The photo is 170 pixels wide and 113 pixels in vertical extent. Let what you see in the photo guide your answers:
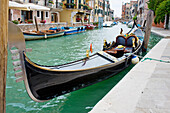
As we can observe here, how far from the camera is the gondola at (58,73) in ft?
9.34

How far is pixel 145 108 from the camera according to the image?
9.20ft

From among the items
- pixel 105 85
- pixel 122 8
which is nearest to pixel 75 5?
pixel 105 85

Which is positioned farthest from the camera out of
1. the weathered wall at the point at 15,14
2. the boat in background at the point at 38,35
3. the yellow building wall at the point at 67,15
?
the yellow building wall at the point at 67,15

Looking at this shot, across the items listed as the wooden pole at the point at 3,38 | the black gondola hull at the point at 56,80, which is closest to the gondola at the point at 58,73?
the black gondola hull at the point at 56,80

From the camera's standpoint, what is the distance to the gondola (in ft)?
9.34

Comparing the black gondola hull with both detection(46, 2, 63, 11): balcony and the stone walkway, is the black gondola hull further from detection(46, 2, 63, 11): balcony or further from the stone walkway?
detection(46, 2, 63, 11): balcony

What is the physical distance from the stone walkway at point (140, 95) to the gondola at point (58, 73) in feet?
2.65

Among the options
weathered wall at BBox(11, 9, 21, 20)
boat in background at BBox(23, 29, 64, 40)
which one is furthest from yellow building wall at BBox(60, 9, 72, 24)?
weathered wall at BBox(11, 9, 21, 20)

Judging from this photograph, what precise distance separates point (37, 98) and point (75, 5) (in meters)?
26.4

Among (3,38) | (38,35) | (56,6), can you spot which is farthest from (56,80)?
(56,6)

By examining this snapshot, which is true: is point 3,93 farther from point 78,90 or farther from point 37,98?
point 78,90

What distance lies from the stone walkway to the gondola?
0.81 metres

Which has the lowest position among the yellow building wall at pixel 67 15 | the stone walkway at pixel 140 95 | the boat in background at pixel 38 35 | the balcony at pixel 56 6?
the stone walkway at pixel 140 95

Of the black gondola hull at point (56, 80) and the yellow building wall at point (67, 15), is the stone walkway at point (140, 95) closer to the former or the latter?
the black gondola hull at point (56, 80)
